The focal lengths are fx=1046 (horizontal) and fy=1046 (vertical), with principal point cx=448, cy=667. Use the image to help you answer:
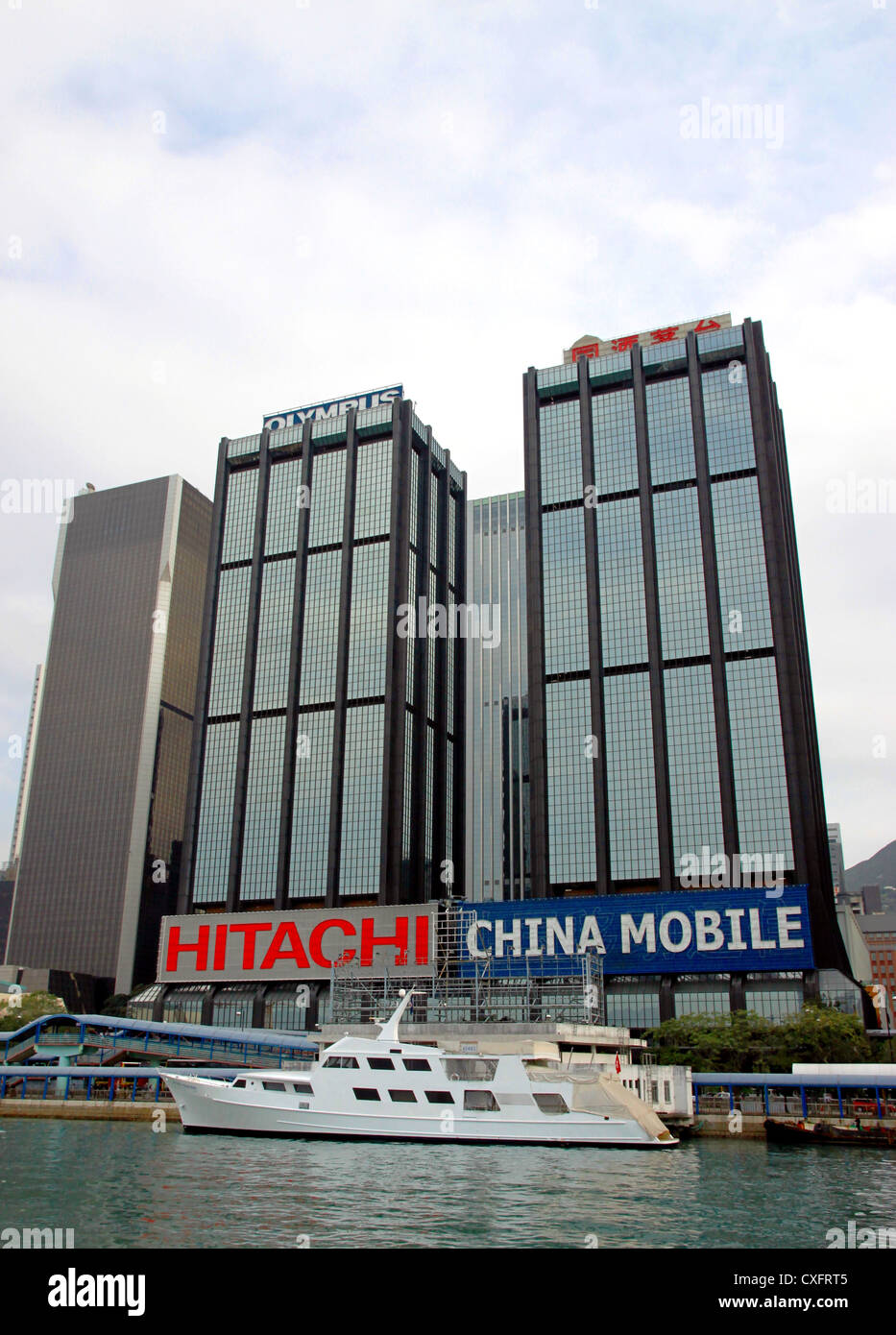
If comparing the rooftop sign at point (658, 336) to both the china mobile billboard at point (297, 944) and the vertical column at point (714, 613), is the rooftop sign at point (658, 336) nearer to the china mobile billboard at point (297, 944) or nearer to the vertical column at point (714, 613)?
the vertical column at point (714, 613)

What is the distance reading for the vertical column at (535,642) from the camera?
136m

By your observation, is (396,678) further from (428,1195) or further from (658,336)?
(428,1195)

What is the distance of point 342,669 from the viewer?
15875 cm

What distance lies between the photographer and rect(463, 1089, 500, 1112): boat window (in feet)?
212

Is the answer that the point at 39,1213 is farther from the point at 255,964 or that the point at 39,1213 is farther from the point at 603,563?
the point at 603,563

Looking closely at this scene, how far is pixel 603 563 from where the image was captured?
14638 cm

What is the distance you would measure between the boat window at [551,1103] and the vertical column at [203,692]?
338 ft

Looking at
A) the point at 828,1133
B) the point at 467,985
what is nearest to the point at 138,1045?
the point at 467,985

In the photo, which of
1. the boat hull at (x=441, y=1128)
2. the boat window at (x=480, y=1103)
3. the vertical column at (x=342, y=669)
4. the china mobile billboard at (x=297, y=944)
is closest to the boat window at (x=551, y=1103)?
the boat hull at (x=441, y=1128)

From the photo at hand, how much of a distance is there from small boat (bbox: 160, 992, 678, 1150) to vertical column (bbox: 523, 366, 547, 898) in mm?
67449

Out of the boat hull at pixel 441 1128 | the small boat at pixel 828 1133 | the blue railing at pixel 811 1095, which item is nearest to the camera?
the boat hull at pixel 441 1128

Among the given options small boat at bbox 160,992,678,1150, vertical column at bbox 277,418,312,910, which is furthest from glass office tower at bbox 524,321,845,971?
small boat at bbox 160,992,678,1150

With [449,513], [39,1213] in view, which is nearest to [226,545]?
[449,513]
